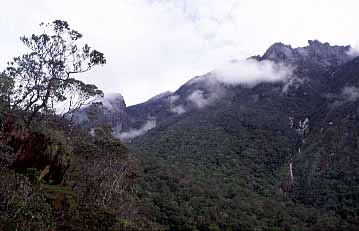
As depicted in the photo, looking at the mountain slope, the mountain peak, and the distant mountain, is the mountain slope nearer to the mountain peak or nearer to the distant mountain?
the distant mountain

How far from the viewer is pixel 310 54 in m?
151

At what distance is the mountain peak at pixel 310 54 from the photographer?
145500 mm

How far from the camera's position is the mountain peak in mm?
145500

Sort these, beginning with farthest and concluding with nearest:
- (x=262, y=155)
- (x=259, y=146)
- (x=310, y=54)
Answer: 1. (x=310, y=54)
2. (x=259, y=146)
3. (x=262, y=155)

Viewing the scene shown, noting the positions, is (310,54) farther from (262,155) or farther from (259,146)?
(262,155)

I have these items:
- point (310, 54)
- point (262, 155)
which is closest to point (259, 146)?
point (262, 155)

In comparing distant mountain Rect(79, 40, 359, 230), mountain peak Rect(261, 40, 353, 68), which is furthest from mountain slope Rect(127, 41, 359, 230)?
mountain peak Rect(261, 40, 353, 68)

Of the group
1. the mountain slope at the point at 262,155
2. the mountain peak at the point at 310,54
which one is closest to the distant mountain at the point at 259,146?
the mountain slope at the point at 262,155

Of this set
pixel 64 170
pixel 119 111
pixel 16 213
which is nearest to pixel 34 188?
pixel 16 213

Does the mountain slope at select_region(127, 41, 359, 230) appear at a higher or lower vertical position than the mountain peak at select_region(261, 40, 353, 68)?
lower

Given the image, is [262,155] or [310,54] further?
[310,54]

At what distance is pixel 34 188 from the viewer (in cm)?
1725

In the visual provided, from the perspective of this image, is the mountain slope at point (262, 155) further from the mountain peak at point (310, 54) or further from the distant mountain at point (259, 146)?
the mountain peak at point (310, 54)

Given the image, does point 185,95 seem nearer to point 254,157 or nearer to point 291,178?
point 254,157
